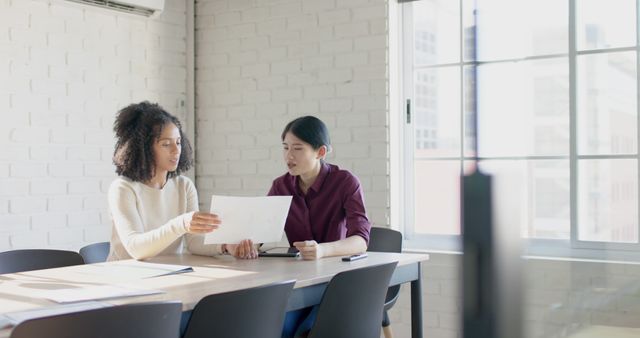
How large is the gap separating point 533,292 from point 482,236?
0.26ft

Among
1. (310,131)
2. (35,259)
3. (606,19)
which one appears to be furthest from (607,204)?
(35,259)

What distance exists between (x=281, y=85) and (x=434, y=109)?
3.04 feet

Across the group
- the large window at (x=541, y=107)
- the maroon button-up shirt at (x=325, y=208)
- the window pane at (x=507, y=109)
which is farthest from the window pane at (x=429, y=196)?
the window pane at (x=507, y=109)

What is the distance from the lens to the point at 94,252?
2779 millimetres

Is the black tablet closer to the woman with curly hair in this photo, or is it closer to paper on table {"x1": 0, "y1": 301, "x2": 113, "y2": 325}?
Answer: the woman with curly hair

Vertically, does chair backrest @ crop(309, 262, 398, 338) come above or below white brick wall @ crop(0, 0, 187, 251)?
below

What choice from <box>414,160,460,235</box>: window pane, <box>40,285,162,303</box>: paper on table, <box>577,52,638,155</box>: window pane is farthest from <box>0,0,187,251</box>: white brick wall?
<box>577,52,638,155</box>: window pane

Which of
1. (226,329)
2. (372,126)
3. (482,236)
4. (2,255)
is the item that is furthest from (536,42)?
(372,126)

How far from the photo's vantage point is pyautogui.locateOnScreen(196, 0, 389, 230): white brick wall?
384 cm

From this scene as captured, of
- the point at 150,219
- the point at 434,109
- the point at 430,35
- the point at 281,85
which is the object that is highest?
the point at 430,35

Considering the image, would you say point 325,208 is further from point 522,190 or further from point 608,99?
point 522,190

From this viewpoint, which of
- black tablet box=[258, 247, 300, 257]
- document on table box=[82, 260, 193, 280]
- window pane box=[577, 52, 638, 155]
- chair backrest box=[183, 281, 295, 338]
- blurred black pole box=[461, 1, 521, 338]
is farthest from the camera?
black tablet box=[258, 247, 300, 257]

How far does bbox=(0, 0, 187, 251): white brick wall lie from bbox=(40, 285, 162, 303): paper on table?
6.18 ft

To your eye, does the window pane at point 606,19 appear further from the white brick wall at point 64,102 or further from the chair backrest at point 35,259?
the white brick wall at point 64,102
